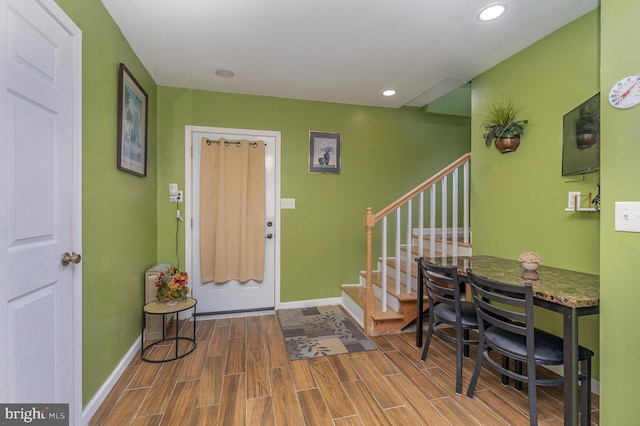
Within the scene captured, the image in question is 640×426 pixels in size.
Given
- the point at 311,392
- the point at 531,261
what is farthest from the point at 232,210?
the point at 531,261

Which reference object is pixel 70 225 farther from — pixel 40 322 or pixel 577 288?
pixel 577 288

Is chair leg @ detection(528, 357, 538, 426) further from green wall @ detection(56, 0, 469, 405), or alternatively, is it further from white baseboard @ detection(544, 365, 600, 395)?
green wall @ detection(56, 0, 469, 405)

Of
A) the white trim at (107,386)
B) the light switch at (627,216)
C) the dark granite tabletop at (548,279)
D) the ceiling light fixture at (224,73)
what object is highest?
the ceiling light fixture at (224,73)

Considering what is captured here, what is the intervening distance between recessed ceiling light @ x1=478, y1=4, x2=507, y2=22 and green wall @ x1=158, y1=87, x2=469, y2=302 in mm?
1792

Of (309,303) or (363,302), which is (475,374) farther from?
(309,303)

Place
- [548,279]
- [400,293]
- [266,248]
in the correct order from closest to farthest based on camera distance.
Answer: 1. [548,279]
2. [400,293]
3. [266,248]

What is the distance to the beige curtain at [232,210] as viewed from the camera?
317 centimetres

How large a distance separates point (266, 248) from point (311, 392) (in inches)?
69.8

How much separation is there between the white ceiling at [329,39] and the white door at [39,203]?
0.78m

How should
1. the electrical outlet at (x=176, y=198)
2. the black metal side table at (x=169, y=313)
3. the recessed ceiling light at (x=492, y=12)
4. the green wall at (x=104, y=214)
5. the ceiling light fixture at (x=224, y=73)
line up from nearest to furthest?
the green wall at (x=104, y=214), the recessed ceiling light at (x=492, y=12), the black metal side table at (x=169, y=313), the ceiling light fixture at (x=224, y=73), the electrical outlet at (x=176, y=198)

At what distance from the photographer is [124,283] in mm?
2141

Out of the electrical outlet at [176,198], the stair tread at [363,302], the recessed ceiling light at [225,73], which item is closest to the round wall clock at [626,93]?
the stair tread at [363,302]

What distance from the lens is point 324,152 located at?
3521 millimetres

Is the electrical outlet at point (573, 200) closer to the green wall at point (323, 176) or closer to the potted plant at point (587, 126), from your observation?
the potted plant at point (587, 126)
